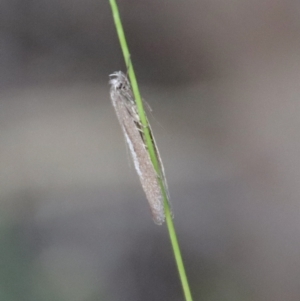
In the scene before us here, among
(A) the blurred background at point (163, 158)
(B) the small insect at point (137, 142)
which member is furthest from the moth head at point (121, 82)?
(A) the blurred background at point (163, 158)

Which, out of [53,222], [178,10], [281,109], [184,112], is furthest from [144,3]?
[53,222]

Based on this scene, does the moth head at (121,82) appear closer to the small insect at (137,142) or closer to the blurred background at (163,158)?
the small insect at (137,142)

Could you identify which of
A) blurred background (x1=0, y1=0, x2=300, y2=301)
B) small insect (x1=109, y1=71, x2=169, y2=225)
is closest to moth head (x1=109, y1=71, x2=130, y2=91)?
small insect (x1=109, y1=71, x2=169, y2=225)

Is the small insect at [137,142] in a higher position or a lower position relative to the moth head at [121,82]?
lower

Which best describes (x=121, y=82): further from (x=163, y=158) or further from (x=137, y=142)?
(x=163, y=158)

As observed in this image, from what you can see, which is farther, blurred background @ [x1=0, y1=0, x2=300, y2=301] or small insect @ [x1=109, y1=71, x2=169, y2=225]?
blurred background @ [x1=0, y1=0, x2=300, y2=301]

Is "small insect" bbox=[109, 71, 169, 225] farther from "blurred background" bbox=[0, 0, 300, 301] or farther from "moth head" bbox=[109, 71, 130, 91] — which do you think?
"blurred background" bbox=[0, 0, 300, 301]

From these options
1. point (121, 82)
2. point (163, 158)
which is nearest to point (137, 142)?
point (121, 82)
